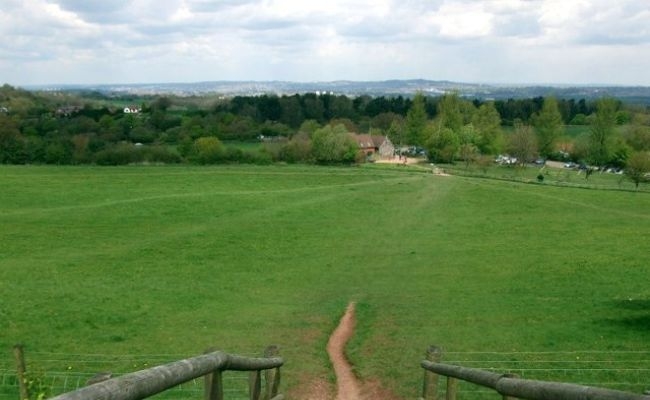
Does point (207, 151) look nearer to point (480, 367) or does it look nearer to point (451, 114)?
point (451, 114)

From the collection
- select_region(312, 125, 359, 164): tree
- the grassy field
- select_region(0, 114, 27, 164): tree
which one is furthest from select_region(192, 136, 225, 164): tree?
the grassy field

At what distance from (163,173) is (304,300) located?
53.1m

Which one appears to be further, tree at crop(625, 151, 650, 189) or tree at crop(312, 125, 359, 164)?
tree at crop(312, 125, 359, 164)

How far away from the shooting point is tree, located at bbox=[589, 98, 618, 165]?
3593 inches

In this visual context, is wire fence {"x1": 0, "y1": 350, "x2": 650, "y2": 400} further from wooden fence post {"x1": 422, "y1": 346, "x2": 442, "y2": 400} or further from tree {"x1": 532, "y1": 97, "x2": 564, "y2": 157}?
tree {"x1": 532, "y1": 97, "x2": 564, "y2": 157}

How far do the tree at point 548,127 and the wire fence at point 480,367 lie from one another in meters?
87.3

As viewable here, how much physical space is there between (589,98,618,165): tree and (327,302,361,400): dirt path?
76.9 metres

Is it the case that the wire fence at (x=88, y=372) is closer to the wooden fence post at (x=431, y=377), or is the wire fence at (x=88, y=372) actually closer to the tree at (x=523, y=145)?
the wooden fence post at (x=431, y=377)

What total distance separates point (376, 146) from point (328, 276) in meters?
89.0

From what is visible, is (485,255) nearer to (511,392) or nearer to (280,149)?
(511,392)

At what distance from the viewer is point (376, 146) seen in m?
119

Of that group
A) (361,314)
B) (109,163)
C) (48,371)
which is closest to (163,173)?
(109,163)

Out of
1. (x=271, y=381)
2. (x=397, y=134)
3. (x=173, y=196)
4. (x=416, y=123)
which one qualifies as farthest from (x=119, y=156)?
(x=271, y=381)

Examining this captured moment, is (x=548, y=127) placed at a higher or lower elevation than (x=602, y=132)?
higher
